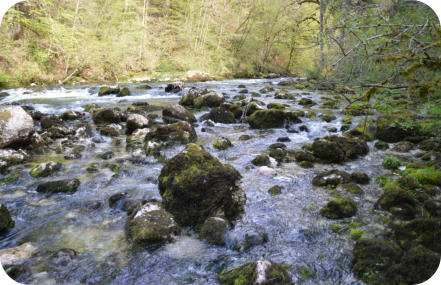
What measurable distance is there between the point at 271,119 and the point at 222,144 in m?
2.55

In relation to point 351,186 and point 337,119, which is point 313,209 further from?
point 337,119

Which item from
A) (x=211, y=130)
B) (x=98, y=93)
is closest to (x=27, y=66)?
(x=98, y=93)

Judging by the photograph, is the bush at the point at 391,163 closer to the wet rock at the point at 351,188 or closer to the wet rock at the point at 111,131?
the wet rock at the point at 351,188

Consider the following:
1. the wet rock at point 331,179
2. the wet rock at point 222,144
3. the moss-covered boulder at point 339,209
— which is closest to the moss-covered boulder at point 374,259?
the moss-covered boulder at point 339,209

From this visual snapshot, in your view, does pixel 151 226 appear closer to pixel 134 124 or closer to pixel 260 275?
pixel 260 275

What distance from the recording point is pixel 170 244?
3268mm

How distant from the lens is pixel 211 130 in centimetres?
866

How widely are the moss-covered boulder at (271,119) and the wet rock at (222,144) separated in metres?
2.03

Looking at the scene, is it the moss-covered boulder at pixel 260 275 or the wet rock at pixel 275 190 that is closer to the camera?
the moss-covered boulder at pixel 260 275

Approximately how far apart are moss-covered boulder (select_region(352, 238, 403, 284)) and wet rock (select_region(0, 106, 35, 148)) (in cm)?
738

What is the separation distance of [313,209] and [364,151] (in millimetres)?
3217

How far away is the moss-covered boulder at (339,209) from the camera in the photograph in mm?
3740

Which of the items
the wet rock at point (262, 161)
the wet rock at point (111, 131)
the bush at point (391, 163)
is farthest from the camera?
the wet rock at point (111, 131)

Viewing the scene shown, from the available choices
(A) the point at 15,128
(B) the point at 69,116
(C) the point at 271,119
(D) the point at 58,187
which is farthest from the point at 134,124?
(C) the point at 271,119
